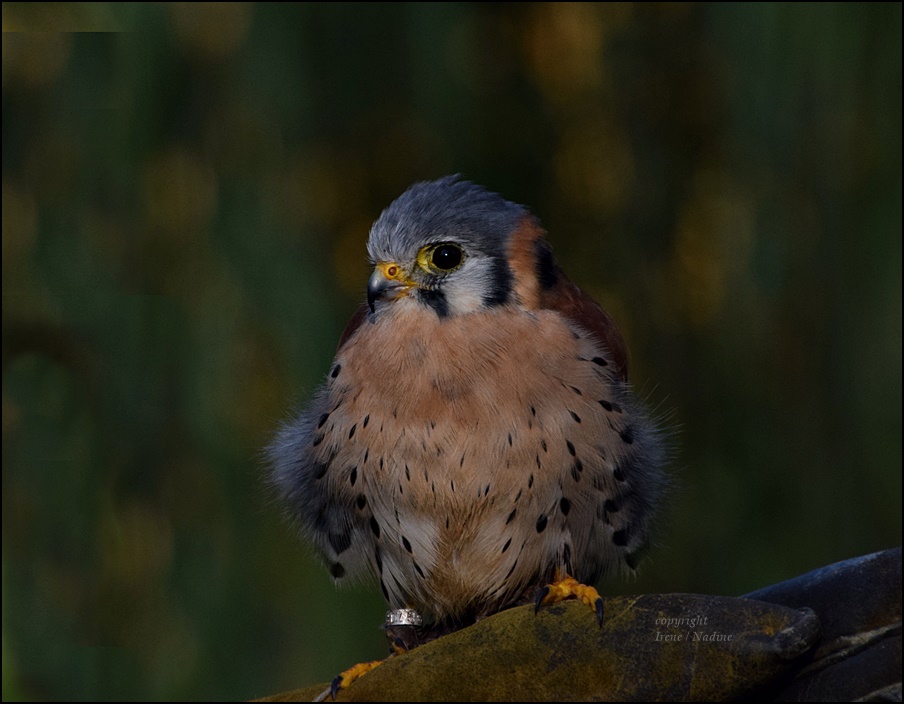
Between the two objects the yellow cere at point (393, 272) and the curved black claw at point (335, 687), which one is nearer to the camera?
the curved black claw at point (335, 687)

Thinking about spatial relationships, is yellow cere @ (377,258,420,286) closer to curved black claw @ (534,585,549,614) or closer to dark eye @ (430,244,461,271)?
dark eye @ (430,244,461,271)

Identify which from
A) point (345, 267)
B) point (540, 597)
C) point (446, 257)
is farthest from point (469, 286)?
point (345, 267)

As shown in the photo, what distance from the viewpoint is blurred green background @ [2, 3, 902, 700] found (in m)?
2.65

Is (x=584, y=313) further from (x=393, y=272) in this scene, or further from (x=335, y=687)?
(x=335, y=687)

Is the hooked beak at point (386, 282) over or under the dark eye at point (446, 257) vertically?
under

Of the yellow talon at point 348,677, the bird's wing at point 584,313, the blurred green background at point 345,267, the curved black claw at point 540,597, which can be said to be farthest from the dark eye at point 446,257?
the blurred green background at point 345,267

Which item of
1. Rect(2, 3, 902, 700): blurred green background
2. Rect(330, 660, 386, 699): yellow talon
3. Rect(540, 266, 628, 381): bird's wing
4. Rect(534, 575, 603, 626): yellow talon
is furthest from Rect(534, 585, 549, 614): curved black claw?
Rect(2, 3, 902, 700): blurred green background

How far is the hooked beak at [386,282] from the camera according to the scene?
5.68 ft

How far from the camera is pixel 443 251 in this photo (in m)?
1.73

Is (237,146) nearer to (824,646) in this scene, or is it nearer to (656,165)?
(656,165)

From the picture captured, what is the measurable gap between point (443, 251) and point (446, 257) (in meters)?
0.01

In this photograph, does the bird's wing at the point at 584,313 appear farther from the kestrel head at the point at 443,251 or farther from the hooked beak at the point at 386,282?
the hooked beak at the point at 386,282

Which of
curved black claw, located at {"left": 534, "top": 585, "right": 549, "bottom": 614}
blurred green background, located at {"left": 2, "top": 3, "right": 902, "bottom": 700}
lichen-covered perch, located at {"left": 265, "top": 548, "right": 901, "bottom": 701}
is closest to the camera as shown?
lichen-covered perch, located at {"left": 265, "top": 548, "right": 901, "bottom": 701}

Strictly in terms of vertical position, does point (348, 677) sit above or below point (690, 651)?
below
